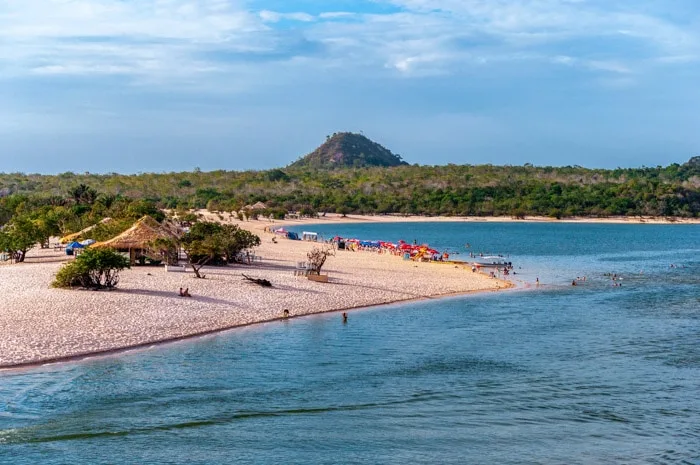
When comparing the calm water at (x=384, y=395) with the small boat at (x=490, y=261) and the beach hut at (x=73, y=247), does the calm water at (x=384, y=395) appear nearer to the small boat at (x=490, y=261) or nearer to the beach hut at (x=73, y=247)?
the beach hut at (x=73, y=247)

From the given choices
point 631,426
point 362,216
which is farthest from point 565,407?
point 362,216

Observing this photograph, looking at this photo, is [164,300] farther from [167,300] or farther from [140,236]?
[140,236]

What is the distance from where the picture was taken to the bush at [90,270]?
31.6m

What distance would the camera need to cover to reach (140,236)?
41875mm

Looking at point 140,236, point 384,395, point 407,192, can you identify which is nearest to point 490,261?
point 140,236

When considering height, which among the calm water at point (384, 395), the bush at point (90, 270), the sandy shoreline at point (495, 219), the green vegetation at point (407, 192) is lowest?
the calm water at point (384, 395)

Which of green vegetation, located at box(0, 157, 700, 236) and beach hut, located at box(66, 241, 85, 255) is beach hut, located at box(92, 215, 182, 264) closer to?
beach hut, located at box(66, 241, 85, 255)

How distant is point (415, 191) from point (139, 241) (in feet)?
365

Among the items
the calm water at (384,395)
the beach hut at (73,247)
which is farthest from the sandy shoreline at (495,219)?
the calm water at (384,395)

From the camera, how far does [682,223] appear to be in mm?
129000

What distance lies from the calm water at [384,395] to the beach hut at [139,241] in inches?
516

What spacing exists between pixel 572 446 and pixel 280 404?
22.7ft

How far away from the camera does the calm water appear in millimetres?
17125

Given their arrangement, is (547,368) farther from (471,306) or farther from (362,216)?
(362,216)
